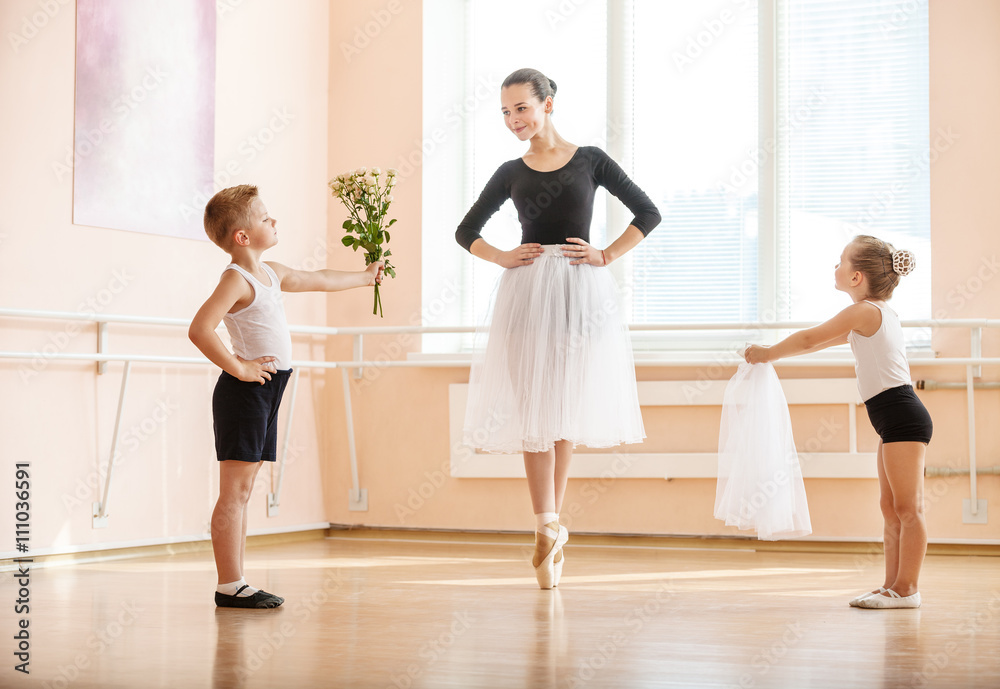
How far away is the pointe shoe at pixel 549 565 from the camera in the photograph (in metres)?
2.60

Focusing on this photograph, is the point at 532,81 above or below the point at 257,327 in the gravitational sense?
above

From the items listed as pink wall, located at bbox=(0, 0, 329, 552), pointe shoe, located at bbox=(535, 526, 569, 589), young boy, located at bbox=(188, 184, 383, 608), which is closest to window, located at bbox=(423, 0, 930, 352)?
pink wall, located at bbox=(0, 0, 329, 552)

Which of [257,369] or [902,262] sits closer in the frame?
[257,369]

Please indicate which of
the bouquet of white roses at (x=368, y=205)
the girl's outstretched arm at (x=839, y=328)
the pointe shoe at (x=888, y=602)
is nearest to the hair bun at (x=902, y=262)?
the girl's outstretched arm at (x=839, y=328)

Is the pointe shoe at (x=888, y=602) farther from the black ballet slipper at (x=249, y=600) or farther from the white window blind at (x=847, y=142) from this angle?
the white window blind at (x=847, y=142)

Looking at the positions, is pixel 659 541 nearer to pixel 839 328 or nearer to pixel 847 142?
pixel 839 328

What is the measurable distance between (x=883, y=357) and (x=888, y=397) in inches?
3.7

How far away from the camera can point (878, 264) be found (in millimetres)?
2402

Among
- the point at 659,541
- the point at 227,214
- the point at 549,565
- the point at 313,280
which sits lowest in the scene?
the point at 659,541

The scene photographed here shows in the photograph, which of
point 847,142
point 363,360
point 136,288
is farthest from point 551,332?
point 847,142

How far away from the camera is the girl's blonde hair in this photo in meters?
2.39

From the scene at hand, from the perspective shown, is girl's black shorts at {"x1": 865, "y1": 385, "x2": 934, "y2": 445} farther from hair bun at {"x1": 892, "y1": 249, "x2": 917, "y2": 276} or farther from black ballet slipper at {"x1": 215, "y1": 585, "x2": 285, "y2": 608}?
black ballet slipper at {"x1": 215, "y1": 585, "x2": 285, "y2": 608}

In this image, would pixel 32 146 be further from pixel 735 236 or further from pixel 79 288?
pixel 735 236

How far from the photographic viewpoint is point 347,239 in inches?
100
